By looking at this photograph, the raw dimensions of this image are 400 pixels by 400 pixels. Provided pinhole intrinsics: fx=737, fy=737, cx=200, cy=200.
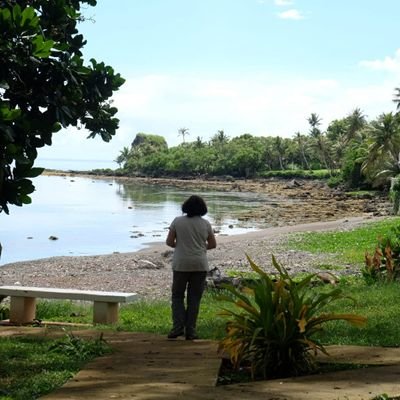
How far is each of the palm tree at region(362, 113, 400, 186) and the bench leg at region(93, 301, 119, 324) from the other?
66.8 metres

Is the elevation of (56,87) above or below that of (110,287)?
above

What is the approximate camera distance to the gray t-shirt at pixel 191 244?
7.81 meters

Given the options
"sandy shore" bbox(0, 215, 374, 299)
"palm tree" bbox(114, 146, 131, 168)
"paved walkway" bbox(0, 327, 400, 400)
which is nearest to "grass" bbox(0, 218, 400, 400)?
"paved walkway" bbox(0, 327, 400, 400)

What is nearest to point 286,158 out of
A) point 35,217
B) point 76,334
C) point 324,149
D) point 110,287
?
point 324,149

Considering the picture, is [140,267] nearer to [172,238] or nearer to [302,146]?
[172,238]

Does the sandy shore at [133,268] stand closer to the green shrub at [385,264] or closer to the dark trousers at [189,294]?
the green shrub at [385,264]

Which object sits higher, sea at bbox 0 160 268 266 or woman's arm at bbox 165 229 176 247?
woman's arm at bbox 165 229 176 247

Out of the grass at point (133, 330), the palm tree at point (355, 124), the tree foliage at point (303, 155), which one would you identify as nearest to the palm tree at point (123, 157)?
the tree foliage at point (303, 155)

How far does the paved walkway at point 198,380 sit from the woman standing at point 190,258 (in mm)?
842

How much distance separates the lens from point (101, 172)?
185 m

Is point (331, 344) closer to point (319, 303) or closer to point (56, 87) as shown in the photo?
point (319, 303)

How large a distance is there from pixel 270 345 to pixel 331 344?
153 cm

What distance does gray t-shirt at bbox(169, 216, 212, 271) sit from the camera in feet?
25.6

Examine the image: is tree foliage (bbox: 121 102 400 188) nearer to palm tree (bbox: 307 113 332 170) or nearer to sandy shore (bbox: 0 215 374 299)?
palm tree (bbox: 307 113 332 170)
